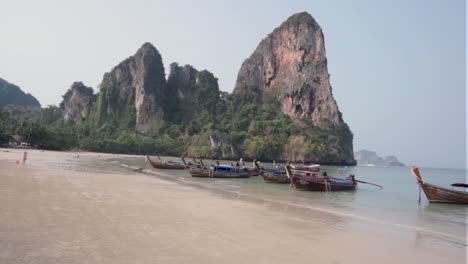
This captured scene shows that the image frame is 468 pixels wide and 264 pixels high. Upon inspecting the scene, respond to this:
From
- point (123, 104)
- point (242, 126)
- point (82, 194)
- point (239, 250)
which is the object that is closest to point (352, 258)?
point (239, 250)

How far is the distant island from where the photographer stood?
10031 centimetres

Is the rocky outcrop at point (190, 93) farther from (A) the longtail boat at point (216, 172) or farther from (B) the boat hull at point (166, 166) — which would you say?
(A) the longtail boat at point (216, 172)

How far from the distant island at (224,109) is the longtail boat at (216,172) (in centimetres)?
6124

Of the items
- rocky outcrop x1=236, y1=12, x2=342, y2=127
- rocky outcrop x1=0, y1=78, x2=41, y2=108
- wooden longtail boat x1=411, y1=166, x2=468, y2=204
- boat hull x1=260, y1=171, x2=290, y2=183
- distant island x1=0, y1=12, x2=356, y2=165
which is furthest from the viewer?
rocky outcrop x1=0, y1=78, x2=41, y2=108

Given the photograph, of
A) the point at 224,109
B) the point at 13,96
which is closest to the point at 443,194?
the point at 224,109

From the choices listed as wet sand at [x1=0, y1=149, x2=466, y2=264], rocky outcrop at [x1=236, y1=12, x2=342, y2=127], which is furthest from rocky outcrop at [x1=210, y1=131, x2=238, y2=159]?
wet sand at [x1=0, y1=149, x2=466, y2=264]

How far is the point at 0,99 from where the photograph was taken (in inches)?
6501

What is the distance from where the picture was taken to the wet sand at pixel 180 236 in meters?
5.98

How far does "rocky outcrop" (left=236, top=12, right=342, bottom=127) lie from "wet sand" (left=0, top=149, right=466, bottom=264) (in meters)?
106

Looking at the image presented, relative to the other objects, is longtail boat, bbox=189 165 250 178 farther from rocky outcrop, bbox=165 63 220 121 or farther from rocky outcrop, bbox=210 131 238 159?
rocky outcrop, bbox=165 63 220 121

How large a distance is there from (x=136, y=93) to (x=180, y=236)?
119 m

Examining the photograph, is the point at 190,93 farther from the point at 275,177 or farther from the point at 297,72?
the point at 275,177

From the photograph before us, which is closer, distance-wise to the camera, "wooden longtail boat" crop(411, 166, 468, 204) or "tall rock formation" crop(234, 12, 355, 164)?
"wooden longtail boat" crop(411, 166, 468, 204)

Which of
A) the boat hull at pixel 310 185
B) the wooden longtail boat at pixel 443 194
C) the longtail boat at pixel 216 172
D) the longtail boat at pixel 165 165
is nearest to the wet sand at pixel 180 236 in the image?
the wooden longtail boat at pixel 443 194
